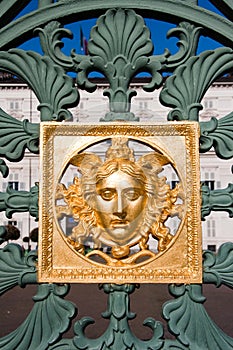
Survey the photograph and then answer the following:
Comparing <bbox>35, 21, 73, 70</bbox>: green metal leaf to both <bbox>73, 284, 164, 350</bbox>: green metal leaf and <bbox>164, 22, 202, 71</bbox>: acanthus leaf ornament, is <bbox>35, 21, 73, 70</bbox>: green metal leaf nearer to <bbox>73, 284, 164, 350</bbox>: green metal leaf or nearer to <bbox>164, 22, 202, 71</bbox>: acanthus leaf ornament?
<bbox>164, 22, 202, 71</bbox>: acanthus leaf ornament

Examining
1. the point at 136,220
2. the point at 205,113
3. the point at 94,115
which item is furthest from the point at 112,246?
the point at 205,113

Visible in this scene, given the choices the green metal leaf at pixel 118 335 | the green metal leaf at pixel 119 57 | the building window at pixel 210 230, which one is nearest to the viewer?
the green metal leaf at pixel 118 335

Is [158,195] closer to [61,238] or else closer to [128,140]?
[128,140]

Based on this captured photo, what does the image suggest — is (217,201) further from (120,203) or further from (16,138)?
(16,138)

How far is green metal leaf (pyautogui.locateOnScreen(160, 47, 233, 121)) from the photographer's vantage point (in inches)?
55.3

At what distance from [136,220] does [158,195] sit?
0.32 ft

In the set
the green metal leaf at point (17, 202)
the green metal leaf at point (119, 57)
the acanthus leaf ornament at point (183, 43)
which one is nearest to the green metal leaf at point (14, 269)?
the green metal leaf at point (17, 202)

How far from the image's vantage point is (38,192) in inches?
55.1

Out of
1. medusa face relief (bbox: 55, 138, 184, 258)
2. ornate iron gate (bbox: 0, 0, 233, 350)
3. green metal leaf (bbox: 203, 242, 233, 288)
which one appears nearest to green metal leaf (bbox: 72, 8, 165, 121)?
ornate iron gate (bbox: 0, 0, 233, 350)

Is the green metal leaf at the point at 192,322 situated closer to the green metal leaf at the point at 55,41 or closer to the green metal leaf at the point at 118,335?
the green metal leaf at the point at 118,335

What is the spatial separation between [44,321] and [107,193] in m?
0.41

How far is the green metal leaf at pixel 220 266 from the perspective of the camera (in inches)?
53.0

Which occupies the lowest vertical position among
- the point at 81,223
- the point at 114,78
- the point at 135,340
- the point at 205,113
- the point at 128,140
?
the point at 135,340

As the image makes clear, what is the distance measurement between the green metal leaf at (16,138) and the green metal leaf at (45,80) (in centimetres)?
6
